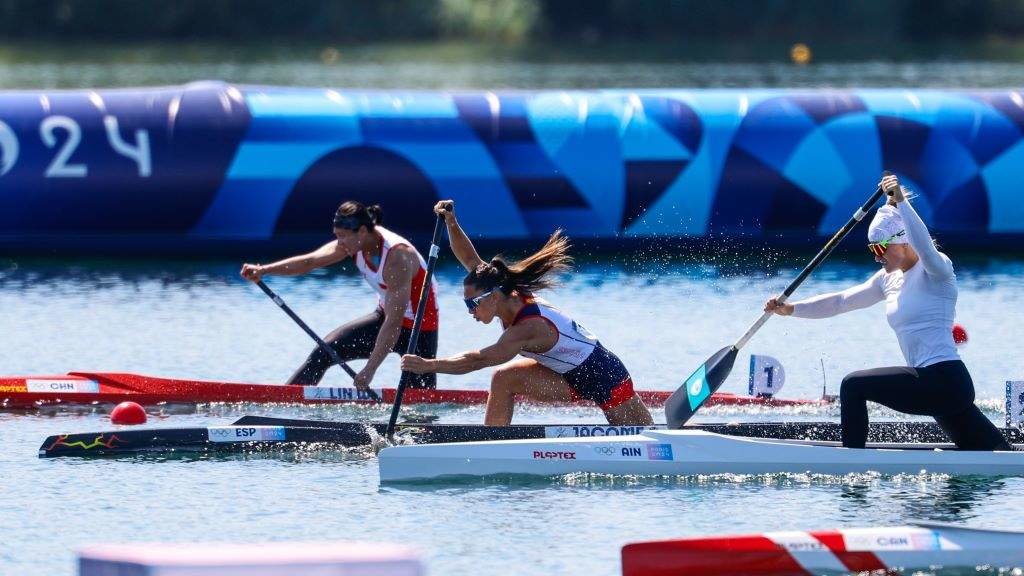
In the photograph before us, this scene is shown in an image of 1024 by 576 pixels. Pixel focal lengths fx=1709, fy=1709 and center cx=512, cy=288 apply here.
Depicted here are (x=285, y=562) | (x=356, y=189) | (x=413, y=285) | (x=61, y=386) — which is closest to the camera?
(x=285, y=562)

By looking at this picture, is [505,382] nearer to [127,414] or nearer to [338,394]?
[338,394]

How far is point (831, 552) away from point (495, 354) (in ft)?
9.83

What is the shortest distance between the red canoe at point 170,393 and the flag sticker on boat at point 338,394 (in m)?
0.01

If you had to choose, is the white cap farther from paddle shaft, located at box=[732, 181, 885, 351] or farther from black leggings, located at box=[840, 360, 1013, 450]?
black leggings, located at box=[840, 360, 1013, 450]

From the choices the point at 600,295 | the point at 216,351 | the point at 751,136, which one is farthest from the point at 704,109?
Result: the point at 216,351

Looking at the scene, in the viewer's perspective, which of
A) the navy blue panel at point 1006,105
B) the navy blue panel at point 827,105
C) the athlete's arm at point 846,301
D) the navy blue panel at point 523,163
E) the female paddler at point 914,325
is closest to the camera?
the female paddler at point 914,325

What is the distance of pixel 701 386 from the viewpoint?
11.7 meters

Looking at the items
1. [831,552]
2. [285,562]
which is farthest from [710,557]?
[285,562]

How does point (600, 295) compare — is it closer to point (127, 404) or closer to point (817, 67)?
point (127, 404)

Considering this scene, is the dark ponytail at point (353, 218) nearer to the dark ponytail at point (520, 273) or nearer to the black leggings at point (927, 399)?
the dark ponytail at point (520, 273)

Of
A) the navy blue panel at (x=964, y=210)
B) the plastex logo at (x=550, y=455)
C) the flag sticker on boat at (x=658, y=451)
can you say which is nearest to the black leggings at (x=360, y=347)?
the plastex logo at (x=550, y=455)

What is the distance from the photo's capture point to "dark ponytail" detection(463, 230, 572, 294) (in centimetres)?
1083

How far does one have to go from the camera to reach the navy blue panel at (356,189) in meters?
19.9

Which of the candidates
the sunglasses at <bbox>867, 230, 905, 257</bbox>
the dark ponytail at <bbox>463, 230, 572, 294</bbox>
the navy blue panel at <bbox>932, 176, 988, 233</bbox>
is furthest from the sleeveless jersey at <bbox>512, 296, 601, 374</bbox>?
the navy blue panel at <bbox>932, 176, 988, 233</bbox>
